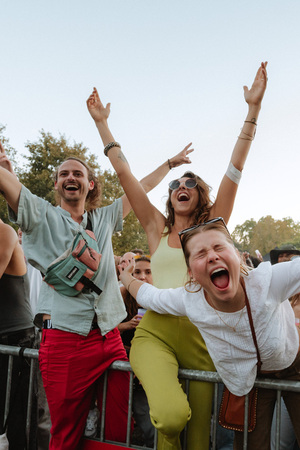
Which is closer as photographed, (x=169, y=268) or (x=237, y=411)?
(x=237, y=411)

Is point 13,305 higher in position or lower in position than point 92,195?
lower

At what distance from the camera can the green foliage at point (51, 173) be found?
24016 millimetres

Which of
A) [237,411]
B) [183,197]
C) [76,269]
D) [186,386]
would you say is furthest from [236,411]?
[183,197]

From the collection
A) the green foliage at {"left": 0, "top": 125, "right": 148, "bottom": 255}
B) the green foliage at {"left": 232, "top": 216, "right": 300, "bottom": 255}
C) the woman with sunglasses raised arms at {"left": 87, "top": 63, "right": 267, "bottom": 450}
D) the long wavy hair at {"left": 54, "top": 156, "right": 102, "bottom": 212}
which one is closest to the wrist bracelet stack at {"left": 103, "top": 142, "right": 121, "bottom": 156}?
the woman with sunglasses raised arms at {"left": 87, "top": 63, "right": 267, "bottom": 450}

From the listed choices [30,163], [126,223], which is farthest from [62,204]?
[30,163]

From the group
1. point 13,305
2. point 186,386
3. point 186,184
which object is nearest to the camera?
point 186,386

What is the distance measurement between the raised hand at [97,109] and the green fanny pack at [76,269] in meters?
1.07

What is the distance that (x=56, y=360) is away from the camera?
252 cm

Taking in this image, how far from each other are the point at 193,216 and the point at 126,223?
21447 millimetres

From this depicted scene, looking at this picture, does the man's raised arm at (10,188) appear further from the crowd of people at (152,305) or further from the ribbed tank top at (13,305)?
the ribbed tank top at (13,305)

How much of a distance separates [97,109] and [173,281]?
5.34 feet

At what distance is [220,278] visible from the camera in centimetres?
203

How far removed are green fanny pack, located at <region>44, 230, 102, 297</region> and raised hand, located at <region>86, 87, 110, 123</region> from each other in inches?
42.3

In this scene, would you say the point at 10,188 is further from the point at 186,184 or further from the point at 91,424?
the point at 91,424
